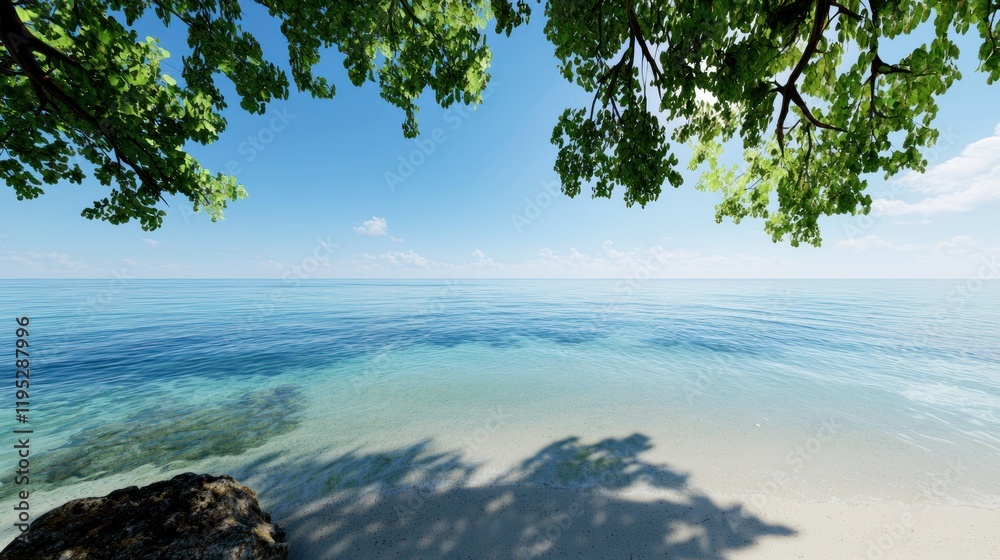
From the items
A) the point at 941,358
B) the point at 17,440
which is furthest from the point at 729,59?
the point at 941,358

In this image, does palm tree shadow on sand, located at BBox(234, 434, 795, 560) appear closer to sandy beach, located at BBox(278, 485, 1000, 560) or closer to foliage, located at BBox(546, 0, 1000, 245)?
sandy beach, located at BBox(278, 485, 1000, 560)

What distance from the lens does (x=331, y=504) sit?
15.6ft

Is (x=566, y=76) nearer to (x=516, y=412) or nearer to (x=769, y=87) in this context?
(x=769, y=87)

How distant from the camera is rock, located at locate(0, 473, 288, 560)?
297 cm

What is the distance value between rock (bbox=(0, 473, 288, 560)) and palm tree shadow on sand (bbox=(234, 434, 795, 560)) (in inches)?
33.9

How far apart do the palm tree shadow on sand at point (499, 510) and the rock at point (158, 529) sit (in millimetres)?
862

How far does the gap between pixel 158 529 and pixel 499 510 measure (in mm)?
3863

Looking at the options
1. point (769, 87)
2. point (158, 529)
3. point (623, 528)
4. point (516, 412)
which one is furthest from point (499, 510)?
point (769, 87)

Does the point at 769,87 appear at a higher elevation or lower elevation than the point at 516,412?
higher

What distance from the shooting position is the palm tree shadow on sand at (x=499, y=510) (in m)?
3.91

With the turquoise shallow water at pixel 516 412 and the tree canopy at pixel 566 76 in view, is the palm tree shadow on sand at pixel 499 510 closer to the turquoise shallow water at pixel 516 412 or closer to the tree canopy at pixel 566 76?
the turquoise shallow water at pixel 516 412

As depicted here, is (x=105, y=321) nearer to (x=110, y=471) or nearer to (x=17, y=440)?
(x=17, y=440)

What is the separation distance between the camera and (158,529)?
3.21 metres

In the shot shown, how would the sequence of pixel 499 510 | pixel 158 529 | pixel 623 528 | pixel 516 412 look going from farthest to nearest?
pixel 516 412, pixel 499 510, pixel 623 528, pixel 158 529
